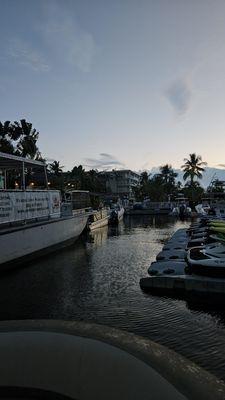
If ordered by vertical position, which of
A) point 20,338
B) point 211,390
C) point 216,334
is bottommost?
point 216,334

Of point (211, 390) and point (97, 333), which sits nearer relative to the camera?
point (211, 390)

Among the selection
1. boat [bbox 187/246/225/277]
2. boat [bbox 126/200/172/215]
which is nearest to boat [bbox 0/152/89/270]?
boat [bbox 187/246/225/277]

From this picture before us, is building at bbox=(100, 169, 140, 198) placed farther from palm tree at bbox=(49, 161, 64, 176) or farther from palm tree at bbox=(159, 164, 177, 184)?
palm tree at bbox=(49, 161, 64, 176)

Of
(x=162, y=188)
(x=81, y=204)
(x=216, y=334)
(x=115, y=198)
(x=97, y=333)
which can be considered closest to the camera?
(x=97, y=333)

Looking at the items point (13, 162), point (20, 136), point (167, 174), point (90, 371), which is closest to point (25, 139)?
point (20, 136)

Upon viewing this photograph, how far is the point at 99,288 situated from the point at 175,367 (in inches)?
502

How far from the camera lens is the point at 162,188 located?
404 feet

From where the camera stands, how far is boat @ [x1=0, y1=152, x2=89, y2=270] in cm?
2272

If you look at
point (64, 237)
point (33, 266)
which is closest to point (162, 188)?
point (64, 237)

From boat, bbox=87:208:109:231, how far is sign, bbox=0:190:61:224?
17.6 metres

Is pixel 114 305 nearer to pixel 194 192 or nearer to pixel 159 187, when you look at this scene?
pixel 194 192

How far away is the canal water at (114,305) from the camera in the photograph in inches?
467

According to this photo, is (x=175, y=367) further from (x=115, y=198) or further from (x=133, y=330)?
(x=115, y=198)

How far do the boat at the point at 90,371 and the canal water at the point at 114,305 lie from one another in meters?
4.15
